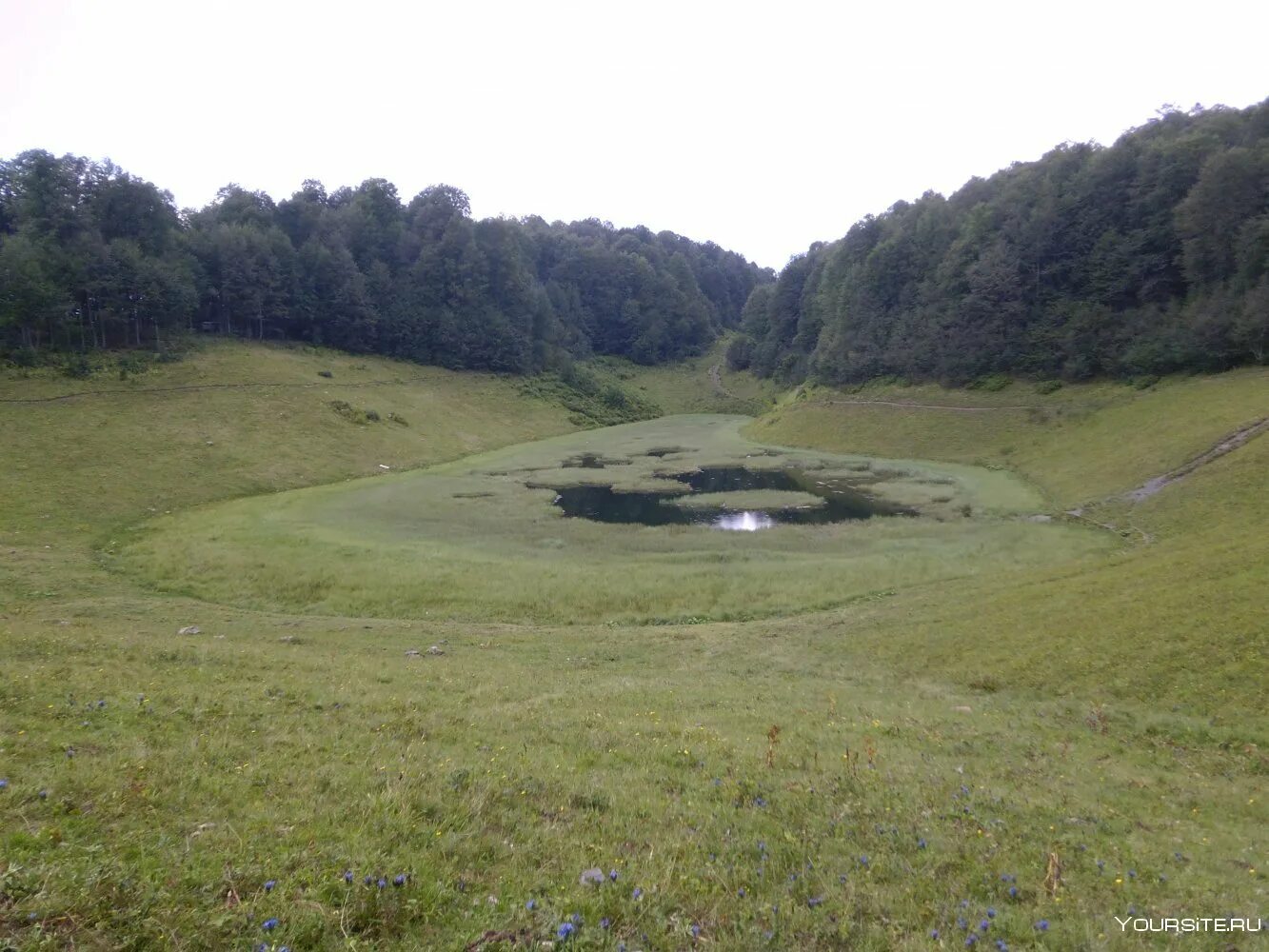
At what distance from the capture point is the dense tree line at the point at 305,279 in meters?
68.2

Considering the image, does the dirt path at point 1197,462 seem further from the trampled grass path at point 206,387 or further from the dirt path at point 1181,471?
the trampled grass path at point 206,387

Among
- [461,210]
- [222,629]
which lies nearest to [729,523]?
[222,629]

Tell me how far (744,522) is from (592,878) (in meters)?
38.7

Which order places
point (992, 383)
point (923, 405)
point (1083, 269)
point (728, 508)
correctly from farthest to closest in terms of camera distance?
point (923, 405) → point (1083, 269) → point (992, 383) → point (728, 508)

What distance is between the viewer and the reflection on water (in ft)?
138

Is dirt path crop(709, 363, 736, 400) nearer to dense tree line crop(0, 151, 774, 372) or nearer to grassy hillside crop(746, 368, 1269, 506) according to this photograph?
dense tree line crop(0, 151, 774, 372)

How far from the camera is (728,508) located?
48.6m

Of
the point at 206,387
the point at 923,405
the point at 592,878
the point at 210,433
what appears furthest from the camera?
the point at 923,405

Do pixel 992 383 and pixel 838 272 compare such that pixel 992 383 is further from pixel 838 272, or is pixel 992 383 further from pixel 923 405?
pixel 838 272

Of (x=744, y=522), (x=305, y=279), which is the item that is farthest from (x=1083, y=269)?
(x=305, y=279)

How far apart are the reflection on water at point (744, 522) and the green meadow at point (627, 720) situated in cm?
275

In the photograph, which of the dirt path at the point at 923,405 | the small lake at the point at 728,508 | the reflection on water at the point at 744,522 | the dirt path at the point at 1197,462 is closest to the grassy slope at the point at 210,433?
the small lake at the point at 728,508

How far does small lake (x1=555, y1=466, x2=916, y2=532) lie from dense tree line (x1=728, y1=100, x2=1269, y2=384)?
105 ft

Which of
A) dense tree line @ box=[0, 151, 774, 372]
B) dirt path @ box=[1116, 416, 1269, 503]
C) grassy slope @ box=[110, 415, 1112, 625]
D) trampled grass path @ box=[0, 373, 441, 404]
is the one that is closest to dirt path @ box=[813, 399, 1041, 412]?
grassy slope @ box=[110, 415, 1112, 625]
